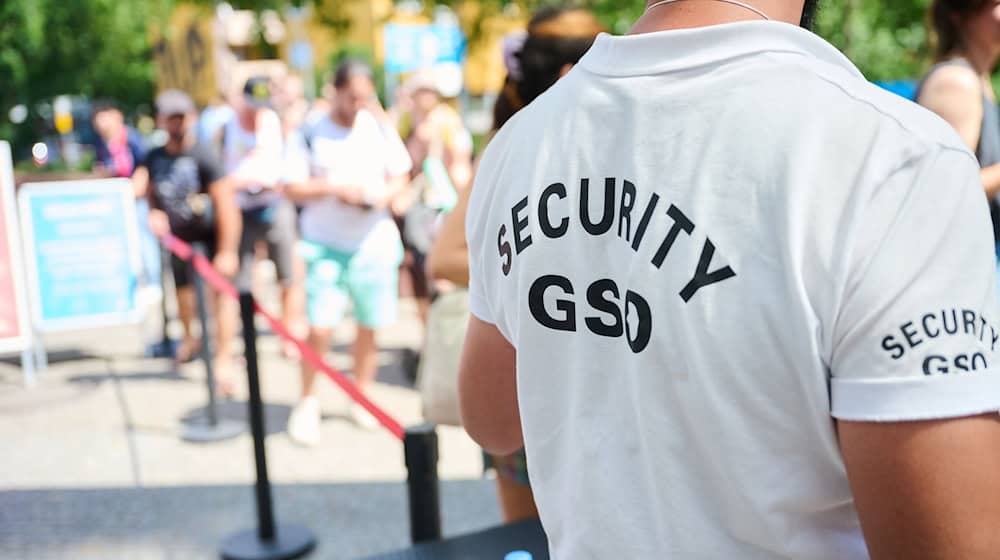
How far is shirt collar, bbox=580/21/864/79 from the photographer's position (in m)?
0.93

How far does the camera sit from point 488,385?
1.31 metres

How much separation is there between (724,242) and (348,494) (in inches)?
153

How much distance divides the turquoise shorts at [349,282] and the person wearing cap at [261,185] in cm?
116

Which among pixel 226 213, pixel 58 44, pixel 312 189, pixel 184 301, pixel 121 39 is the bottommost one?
pixel 184 301

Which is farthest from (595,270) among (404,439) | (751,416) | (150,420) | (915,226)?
(150,420)

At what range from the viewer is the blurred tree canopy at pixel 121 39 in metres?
11.4

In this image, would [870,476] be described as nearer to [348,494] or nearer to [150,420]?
[348,494]

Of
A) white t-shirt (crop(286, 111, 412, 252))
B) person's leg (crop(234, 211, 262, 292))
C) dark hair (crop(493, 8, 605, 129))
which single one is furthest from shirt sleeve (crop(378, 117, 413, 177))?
dark hair (crop(493, 8, 605, 129))

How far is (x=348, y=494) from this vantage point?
4.55 m

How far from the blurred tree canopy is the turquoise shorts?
3.00 metres

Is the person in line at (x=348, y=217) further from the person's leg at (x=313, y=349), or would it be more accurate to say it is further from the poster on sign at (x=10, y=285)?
the poster on sign at (x=10, y=285)

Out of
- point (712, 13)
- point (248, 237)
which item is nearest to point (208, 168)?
point (248, 237)

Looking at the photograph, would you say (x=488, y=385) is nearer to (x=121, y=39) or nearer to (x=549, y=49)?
(x=549, y=49)

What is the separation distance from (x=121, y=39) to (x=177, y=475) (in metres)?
24.2
